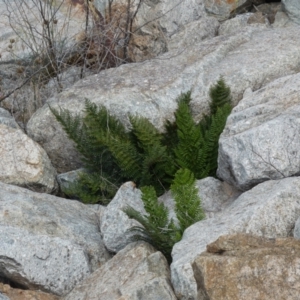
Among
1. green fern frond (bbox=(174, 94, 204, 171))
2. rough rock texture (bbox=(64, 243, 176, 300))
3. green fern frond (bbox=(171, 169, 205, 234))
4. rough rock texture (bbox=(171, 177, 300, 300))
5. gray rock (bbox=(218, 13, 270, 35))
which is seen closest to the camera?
rough rock texture (bbox=(64, 243, 176, 300))

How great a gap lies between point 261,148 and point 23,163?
189cm

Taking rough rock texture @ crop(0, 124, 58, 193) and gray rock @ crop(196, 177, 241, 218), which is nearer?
gray rock @ crop(196, 177, 241, 218)

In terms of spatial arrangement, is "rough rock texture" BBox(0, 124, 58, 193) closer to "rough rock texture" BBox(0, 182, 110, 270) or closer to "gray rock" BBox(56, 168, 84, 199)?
"gray rock" BBox(56, 168, 84, 199)

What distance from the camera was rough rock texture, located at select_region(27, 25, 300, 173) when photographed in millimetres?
5809

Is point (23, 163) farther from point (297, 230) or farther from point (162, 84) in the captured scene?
point (297, 230)

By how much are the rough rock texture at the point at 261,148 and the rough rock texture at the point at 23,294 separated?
53.8 inches

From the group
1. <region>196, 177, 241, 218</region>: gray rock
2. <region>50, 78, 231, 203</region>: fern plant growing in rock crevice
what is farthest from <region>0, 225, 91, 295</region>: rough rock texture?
<region>50, 78, 231, 203</region>: fern plant growing in rock crevice

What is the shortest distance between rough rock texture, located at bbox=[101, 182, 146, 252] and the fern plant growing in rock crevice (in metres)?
0.49

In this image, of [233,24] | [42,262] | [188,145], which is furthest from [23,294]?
[233,24]

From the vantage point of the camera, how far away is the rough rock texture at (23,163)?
545 centimetres

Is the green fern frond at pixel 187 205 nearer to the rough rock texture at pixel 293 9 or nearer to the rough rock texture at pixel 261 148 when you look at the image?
the rough rock texture at pixel 261 148


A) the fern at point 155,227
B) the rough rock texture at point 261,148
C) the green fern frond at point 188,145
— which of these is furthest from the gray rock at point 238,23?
the fern at point 155,227

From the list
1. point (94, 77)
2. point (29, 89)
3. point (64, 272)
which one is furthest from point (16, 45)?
point (64, 272)

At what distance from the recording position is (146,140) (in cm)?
528
